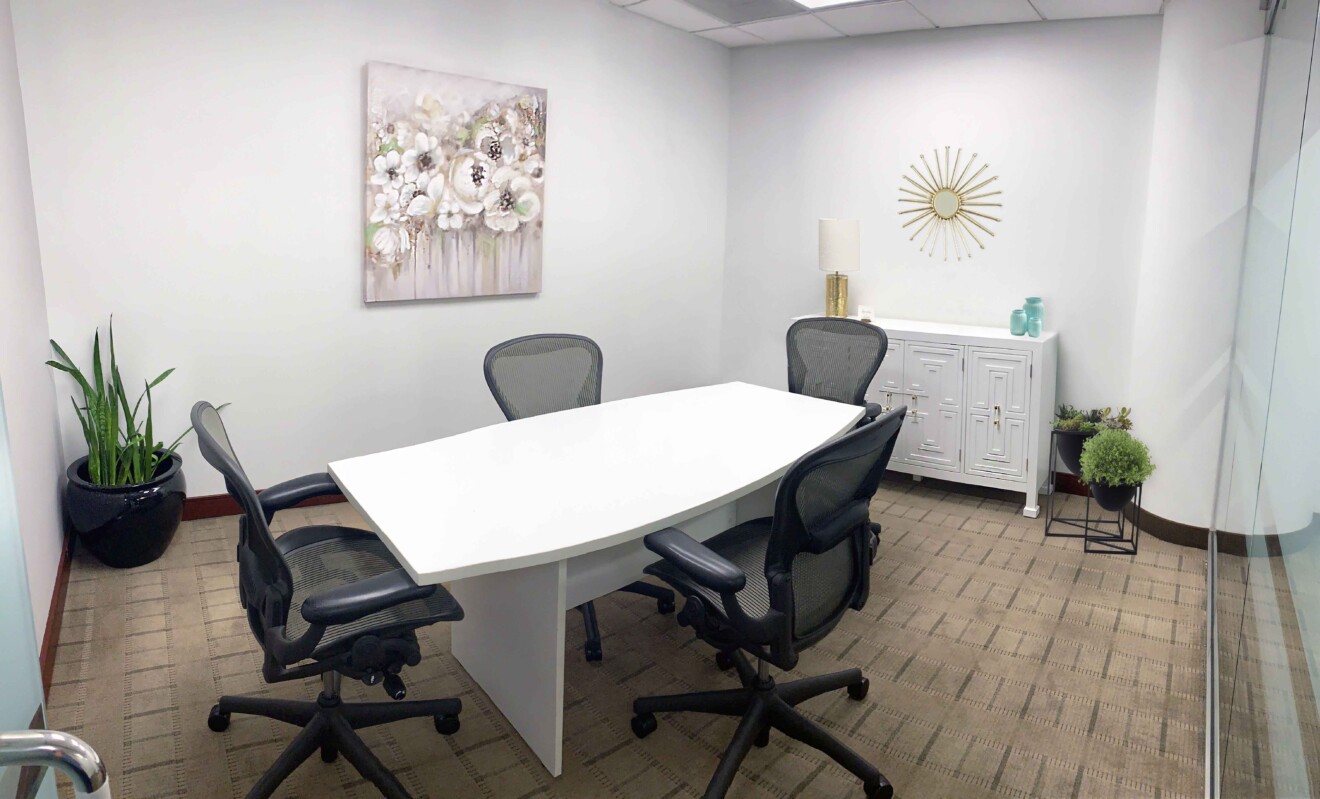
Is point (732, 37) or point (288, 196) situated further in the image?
point (732, 37)

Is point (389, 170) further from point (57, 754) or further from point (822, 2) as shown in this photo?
point (57, 754)

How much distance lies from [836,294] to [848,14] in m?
1.52

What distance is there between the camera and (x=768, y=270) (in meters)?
5.82

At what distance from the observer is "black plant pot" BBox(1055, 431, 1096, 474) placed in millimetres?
4156

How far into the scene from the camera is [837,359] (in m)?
3.90

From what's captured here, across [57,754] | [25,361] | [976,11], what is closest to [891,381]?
[976,11]

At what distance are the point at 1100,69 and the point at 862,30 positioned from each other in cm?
129

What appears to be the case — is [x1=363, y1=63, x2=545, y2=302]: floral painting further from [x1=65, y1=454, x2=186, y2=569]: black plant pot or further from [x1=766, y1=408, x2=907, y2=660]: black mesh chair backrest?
[x1=766, y1=408, x2=907, y2=660]: black mesh chair backrest

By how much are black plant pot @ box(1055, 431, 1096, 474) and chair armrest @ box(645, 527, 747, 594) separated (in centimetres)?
276

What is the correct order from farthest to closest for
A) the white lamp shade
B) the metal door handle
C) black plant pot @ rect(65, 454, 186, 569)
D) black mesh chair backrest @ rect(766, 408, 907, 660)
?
the white lamp shade, black plant pot @ rect(65, 454, 186, 569), black mesh chair backrest @ rect(766, 408, 907, 660), the metal door handle

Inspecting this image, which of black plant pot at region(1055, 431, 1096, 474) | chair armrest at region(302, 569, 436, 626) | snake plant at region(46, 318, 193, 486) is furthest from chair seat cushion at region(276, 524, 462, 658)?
black plant pot at region(1055, 431, 1096, 474)

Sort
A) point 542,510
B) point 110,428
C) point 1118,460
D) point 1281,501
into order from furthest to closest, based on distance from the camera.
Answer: point 1118,460
point 110,428
point 542,510
point 1281,501

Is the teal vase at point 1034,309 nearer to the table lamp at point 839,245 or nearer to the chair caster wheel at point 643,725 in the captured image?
the table lamp at point 839,245

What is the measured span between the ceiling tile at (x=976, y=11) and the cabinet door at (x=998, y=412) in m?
1.69
